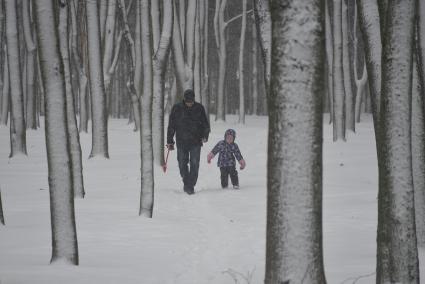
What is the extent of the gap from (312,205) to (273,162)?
0.33 meters

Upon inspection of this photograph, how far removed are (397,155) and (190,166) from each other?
21.3ft

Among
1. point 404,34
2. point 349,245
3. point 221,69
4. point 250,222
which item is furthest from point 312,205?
point 221,69

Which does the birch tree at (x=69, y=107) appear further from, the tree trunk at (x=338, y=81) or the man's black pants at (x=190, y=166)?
the tree trunk at (x=338, y=81)

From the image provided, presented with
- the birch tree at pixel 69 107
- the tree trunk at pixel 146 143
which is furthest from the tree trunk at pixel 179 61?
the tree trunk at pixel 146 143

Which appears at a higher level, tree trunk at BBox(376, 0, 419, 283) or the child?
tree trunk at BBox(376, 0, 419, 283)

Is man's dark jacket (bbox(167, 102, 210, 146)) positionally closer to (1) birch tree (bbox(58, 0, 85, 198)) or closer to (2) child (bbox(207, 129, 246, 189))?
(2) child (bbox(207, 129, 246, 189))

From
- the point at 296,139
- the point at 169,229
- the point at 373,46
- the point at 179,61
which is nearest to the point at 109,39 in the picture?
the point at 179,61

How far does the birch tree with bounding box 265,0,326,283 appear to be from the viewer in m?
2.89

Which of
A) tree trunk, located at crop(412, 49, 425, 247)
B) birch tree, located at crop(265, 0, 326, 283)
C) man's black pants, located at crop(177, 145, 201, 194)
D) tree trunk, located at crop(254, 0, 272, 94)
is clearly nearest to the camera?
birch tree, located at crop(265, 0, 326, 283)

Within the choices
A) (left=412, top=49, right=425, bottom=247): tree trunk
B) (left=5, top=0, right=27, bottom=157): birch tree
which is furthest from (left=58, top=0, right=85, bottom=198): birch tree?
(left=5, top=0, right=27, bottom=157): birch tree

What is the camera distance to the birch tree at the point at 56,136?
14.5 ft

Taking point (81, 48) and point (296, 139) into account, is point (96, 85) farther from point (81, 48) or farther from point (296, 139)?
point (296, 139)

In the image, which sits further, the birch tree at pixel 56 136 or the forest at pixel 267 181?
Result: the birch tree at pixel 56 136

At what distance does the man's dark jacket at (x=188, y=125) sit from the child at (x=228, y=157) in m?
0.56
